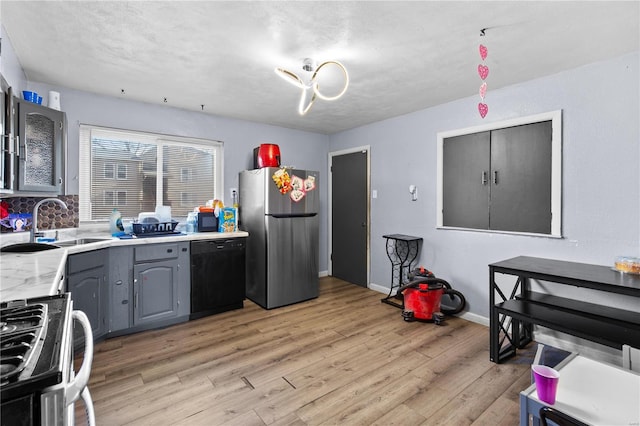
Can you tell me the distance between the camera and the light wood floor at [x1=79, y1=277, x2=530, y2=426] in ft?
5.99

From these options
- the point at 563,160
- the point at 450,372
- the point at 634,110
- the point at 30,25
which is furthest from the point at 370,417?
the point at 30,25

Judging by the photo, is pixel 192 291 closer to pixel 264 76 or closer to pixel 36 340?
pixel 264 76

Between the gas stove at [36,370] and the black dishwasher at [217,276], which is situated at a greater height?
the gas stove at [36,370]

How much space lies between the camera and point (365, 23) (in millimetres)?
1920

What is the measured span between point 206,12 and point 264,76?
0.94 metres

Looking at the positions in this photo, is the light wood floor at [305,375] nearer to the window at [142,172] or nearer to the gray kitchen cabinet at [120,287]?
the gray kitchen cabinet at [120,287]

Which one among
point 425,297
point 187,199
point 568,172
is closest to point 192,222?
point 187,199

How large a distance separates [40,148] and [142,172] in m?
1.16

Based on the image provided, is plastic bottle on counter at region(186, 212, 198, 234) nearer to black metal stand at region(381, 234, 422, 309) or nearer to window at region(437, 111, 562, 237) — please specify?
black metal stand at region(381, 234, 422, 309)

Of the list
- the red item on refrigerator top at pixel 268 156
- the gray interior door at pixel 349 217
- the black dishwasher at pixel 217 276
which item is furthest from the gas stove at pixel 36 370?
the gray interior door at pixel 349 217

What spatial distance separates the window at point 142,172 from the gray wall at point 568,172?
2558 mm

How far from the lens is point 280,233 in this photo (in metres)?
3.65

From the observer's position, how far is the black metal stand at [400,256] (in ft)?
12.3

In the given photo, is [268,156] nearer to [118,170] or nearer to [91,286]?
[118,170]
